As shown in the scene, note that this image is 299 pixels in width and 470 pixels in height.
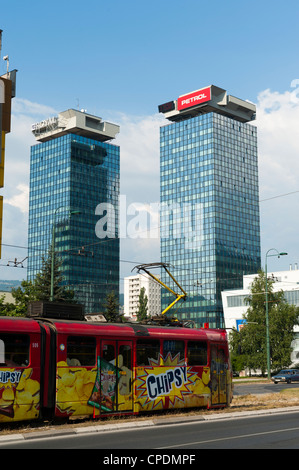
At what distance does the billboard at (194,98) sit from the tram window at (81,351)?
154 metres

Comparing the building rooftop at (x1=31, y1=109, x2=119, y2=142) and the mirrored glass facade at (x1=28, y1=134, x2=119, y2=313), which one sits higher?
the building rooftop at (x1=31, y1=109, x2=119, y2=142)

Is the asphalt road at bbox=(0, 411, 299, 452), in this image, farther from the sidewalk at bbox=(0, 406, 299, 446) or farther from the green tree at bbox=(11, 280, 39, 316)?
the green tree at bbox=(11, 280, 39, 316)

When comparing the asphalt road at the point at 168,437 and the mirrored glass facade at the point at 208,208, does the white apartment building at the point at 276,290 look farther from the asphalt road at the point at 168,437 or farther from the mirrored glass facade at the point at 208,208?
the asphalt road at the point at 168,437

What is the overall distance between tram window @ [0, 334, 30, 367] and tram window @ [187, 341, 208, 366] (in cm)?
656

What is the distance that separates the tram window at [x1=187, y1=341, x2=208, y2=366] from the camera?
850 inches

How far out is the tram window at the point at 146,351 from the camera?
19781mm

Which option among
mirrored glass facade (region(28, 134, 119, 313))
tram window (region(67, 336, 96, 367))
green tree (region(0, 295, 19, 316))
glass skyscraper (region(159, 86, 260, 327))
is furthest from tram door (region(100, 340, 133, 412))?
mirrored glass facade (region(28, 134, 119, 313))

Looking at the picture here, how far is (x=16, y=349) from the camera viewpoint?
664 inches

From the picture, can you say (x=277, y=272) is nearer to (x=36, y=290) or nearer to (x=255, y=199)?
(x=36, y=290)

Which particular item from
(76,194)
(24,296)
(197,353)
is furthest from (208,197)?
(197,353)

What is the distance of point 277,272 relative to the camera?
104 m

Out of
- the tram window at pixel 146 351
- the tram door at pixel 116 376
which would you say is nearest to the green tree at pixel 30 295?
the tram window at pixel 146 351
